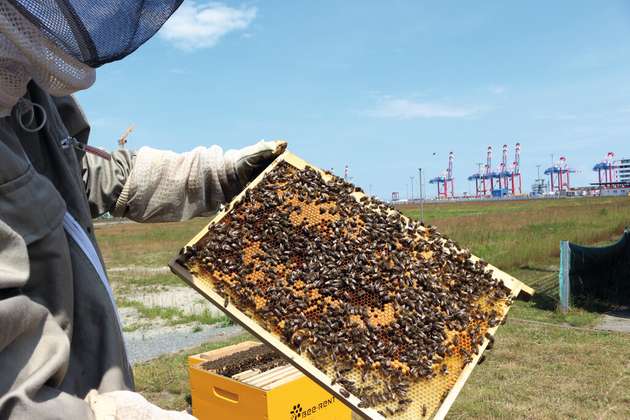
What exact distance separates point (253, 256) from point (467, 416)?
13.8 ft

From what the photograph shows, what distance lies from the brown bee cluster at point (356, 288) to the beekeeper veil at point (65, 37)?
133 cm

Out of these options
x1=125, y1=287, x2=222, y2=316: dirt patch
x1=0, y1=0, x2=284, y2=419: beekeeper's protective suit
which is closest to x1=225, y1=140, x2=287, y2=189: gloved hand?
x1=0, y1=0, x2=284, y2=419: beekeeper's protective suit

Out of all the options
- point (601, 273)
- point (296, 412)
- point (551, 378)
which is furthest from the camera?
point (601, 273)

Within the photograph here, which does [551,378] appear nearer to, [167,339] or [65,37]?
[167,339]

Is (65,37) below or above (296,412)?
above

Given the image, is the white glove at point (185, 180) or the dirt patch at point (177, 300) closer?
the white glove at point (185, 180)

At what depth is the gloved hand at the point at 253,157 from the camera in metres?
3.03

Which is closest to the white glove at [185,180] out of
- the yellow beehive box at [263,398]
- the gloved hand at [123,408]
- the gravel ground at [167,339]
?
the gloved hand at [123,408]

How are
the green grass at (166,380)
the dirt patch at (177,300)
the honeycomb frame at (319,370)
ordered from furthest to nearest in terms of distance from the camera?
1. the dirt patch at (177,300)
2. the green grass at (166,380)
3. the honeycomb frame at (319,370)

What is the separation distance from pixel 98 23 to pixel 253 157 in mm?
1555

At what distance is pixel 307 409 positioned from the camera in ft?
15.7

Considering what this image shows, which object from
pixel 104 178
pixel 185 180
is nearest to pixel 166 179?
pixel 185 180

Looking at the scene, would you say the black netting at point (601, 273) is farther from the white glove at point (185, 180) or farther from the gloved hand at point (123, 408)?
the gloved hand at point (123, 408)

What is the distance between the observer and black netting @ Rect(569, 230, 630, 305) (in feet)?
34.8
